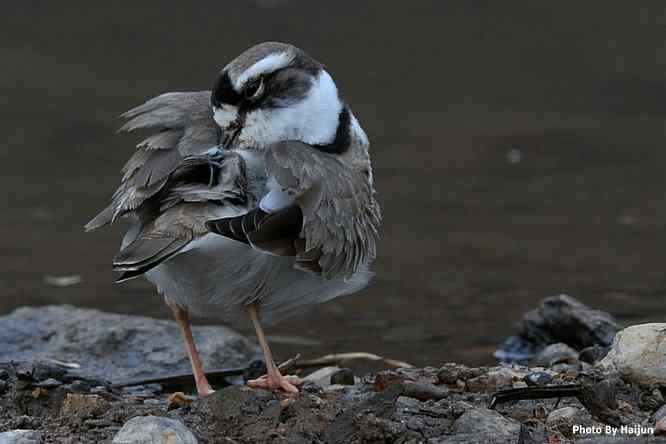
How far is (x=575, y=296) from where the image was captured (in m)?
8.70

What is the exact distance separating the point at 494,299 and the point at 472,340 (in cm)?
91

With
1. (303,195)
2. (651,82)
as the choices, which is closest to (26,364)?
(303,195)

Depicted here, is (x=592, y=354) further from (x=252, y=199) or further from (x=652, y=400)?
(x=252, y=199)

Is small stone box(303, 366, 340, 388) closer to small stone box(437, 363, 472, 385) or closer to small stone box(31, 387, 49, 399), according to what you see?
small stone box(437, 363, 472, 385)

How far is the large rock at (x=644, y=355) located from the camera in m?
5.25

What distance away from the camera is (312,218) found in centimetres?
504

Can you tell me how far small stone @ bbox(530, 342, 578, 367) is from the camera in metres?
6.43

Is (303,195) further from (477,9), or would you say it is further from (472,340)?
(477,9)

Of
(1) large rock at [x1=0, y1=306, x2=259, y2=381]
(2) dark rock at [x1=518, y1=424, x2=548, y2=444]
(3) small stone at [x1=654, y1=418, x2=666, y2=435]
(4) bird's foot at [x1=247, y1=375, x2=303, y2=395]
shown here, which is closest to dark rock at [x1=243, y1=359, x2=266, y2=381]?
(1) large rock at [x1=0, y1=306, x2=259, y2=381]

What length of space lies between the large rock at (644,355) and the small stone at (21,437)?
7.50 feet

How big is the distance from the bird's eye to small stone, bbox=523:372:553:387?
5.25ft

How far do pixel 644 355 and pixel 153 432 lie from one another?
2026 millimetres

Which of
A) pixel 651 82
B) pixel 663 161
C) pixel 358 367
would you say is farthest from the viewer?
Answer: pixel 651 82

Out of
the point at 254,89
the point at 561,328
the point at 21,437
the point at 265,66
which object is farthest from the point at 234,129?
the point at 561,328
